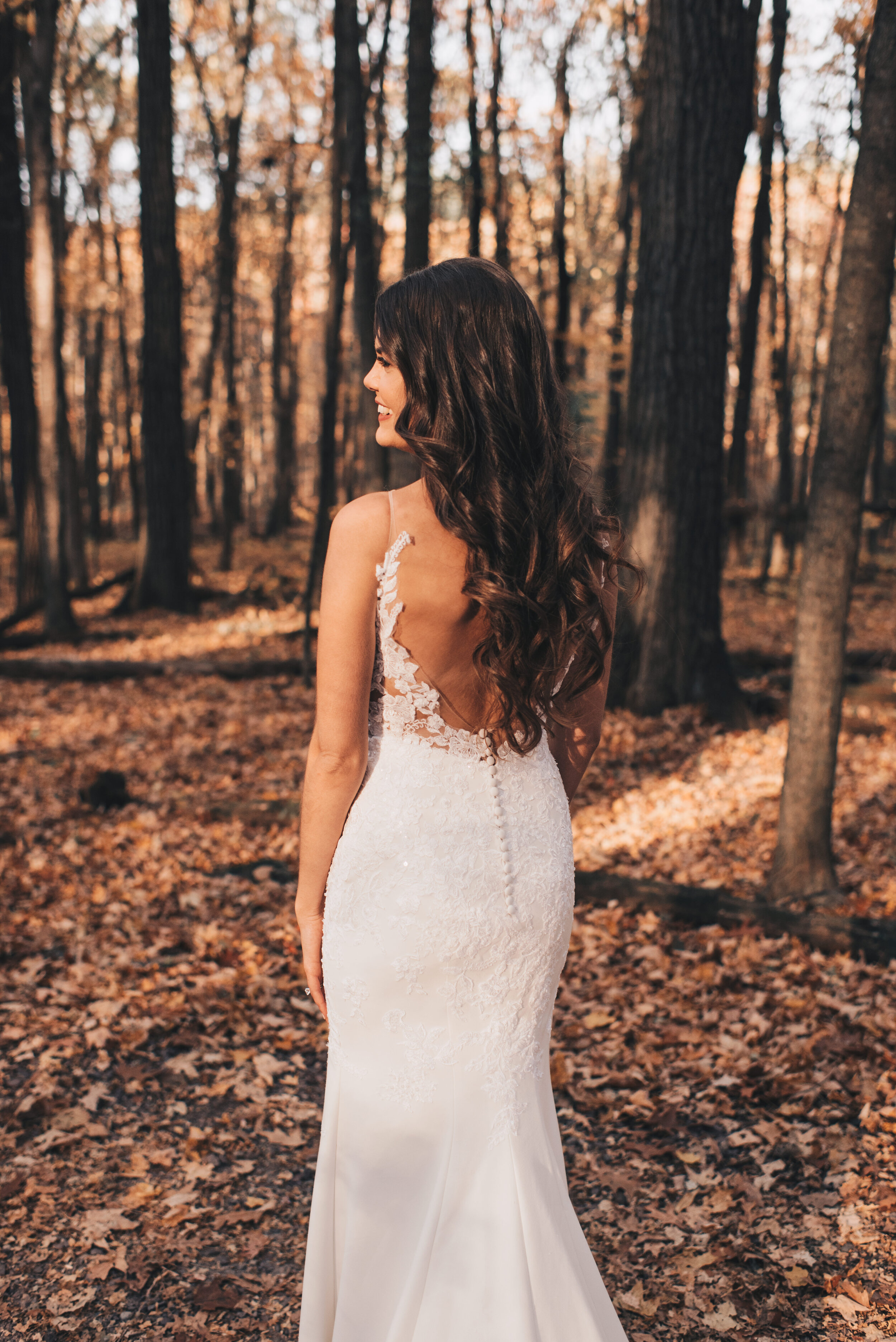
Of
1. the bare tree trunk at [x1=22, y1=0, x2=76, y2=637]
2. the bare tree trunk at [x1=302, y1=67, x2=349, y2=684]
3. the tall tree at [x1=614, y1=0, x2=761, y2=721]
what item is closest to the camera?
the tall tree at [x1=614, y1=0, x2=761, y2=721]

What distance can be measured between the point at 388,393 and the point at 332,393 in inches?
337

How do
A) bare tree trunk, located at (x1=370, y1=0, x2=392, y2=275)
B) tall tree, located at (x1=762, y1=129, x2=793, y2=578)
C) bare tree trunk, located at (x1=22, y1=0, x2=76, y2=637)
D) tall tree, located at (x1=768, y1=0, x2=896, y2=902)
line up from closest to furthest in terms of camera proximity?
tall tree, located at (x1=768, y1=0, x2=896, y2=902) → bare tree trunk, located at (x1=22, y1=0, x2=76, y2=637) → bare tree trunk, located at (x1=370, y1=0, x2=392, y2=275) → tall tree, located at (x1=762, y1=129, x2=793, y2=578)

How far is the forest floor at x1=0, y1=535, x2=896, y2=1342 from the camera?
3.08 meters

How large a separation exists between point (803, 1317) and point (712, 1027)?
1647 mm

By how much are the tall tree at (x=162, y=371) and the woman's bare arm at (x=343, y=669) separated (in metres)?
13.5

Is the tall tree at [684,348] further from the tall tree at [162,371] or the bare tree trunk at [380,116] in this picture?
the tall tree at [162,371]

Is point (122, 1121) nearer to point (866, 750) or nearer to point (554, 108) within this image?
point (866, 750)

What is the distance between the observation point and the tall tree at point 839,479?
4473 mm

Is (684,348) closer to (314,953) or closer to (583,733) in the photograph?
(583,733)

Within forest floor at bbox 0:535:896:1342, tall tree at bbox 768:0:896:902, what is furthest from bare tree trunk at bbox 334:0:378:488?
tall tree at bbox 768:0:896:902

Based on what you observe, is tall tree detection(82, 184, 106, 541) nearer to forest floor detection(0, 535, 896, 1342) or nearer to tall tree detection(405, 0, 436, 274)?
tall tree detection(405, 0, 436, 274)

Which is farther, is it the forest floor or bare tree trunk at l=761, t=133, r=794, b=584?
bare tree trunk at l=761, t=133, r=794, b=584

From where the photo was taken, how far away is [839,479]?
15.5ft

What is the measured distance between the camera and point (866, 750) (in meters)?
8.18
